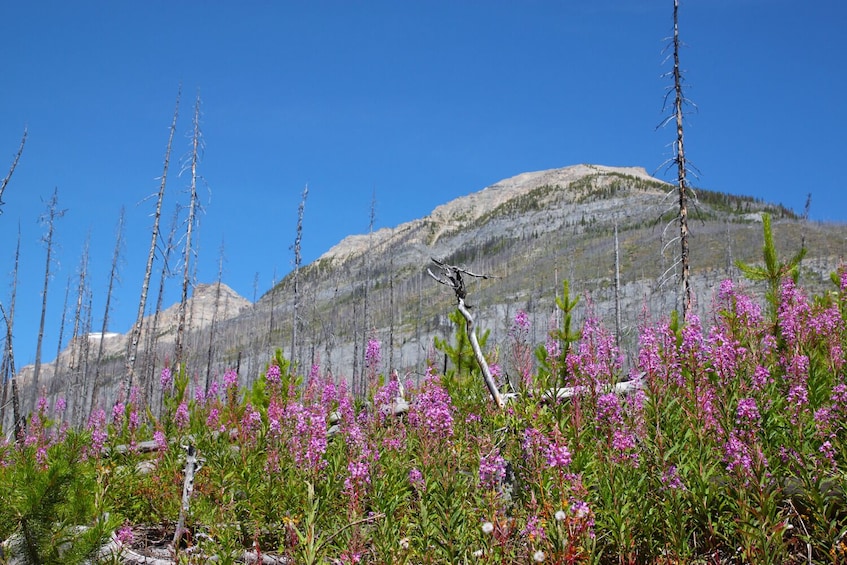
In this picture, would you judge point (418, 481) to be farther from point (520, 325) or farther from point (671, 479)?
point (520, 325)

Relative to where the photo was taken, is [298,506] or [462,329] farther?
[462,329]

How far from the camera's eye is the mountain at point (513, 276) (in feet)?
189

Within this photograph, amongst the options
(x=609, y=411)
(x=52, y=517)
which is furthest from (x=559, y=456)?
(x=52, y=517)

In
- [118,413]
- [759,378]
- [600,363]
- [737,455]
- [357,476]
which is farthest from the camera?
[118,413]

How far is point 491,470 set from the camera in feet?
14.3

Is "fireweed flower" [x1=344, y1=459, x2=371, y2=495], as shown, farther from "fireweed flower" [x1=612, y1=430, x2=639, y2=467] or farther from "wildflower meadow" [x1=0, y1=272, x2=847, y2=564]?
"fireweed flower" [x1=612, y1=430, x2=639, y2=467]

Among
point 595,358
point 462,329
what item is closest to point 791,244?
point 462,329

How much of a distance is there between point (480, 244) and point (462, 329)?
113327mm

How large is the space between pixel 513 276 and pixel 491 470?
9167 centimetres

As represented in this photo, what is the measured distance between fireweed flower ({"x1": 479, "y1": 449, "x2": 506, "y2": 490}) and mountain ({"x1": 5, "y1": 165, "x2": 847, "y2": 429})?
2417cm

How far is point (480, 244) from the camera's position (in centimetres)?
12556

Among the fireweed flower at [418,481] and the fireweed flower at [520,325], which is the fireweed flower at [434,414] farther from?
the fireweed flower at [520,325]

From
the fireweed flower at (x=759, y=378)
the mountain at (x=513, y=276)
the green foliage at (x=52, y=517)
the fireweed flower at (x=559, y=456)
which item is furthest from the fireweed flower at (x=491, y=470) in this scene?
the mountain at (x=513, y=276)

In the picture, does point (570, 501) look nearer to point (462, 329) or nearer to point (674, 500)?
point (674, 500)
